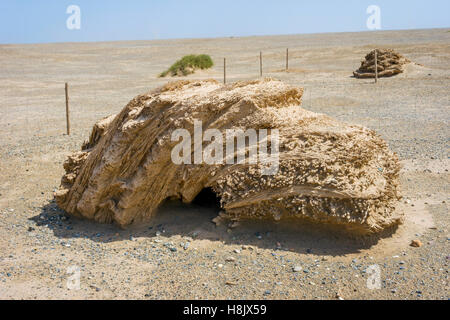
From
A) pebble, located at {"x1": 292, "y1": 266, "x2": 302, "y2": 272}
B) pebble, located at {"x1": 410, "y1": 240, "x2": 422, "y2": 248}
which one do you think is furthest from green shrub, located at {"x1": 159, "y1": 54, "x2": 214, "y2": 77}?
pebble, located at {"x1": 292, "y1": 266, "x2": 302, "y2": 272}

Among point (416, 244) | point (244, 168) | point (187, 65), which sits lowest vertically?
point (416, 244)

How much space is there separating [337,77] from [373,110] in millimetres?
8726

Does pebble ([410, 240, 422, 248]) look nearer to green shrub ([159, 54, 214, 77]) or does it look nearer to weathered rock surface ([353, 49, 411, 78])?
weathered rock surface ([353, 49, 411, 78])

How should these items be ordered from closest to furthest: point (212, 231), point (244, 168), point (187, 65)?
1. point (244, 168)
2. point (212, 231)
3. point (187, 65)

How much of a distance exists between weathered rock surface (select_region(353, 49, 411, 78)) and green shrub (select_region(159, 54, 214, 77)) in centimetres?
1206

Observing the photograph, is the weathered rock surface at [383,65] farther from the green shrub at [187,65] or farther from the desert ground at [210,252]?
the desert ground at [210,252]

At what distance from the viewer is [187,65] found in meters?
29.8

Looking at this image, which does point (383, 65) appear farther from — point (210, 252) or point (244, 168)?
point (210, 252)

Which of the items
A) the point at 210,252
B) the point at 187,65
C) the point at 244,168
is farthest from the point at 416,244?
the point at 187,65

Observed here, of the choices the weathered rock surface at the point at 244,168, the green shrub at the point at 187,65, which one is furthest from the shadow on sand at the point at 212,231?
the green shrub at the point at 187,65

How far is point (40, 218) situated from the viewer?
636 centimetres

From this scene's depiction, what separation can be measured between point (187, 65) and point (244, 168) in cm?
2560

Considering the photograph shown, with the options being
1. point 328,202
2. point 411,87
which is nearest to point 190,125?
point 328,202
